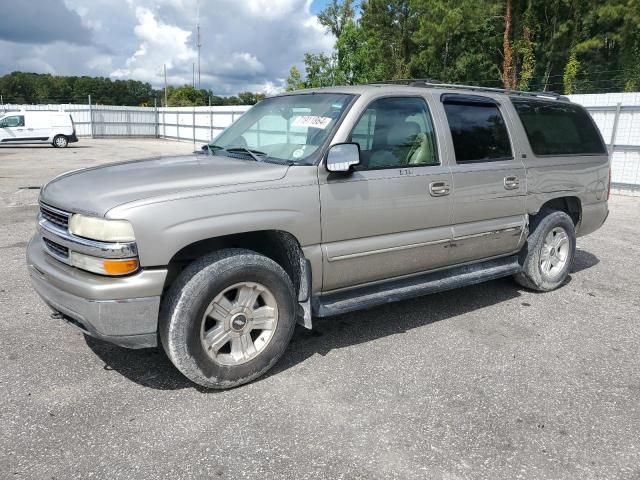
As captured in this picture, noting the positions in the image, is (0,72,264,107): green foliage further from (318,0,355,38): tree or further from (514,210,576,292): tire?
(514,210,576,292): tire

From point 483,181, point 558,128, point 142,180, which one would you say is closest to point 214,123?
point 558,128

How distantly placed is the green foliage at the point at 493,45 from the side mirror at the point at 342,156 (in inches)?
1058

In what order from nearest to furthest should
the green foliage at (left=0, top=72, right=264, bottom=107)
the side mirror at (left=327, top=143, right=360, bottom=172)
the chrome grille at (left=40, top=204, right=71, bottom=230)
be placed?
1. the chrome grille at (left=40, top=204, right=71, bottom=230)
2. the side mirror at (left=327, top=143, right=360, bottom=172)
3. the green foliage at (left=0, top=72, right=264, bottom=107)

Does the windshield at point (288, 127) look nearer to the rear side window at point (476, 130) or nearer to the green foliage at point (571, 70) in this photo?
the rear side window at point (476, 130)

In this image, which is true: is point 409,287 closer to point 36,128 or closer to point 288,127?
point 288,127

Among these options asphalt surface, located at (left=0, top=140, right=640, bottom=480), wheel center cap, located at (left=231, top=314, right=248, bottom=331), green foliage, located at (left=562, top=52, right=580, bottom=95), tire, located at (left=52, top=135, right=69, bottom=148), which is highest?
green foliage, located at (left=562, top=52, right=580, bottom=95)

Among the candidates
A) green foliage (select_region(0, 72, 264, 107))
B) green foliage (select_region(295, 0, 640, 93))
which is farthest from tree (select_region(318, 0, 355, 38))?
A: green foliage (select_region(0, 72, 264, 107))

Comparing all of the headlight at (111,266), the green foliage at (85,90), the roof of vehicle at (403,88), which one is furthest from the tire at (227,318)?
the green foliage at (85,90)

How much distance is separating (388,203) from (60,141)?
26786mm

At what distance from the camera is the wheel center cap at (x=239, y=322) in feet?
10.8

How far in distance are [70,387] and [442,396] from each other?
2.29 meters

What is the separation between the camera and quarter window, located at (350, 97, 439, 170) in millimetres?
3844

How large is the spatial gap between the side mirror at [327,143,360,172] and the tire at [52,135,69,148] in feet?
87.7

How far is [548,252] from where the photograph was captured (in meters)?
5.32
